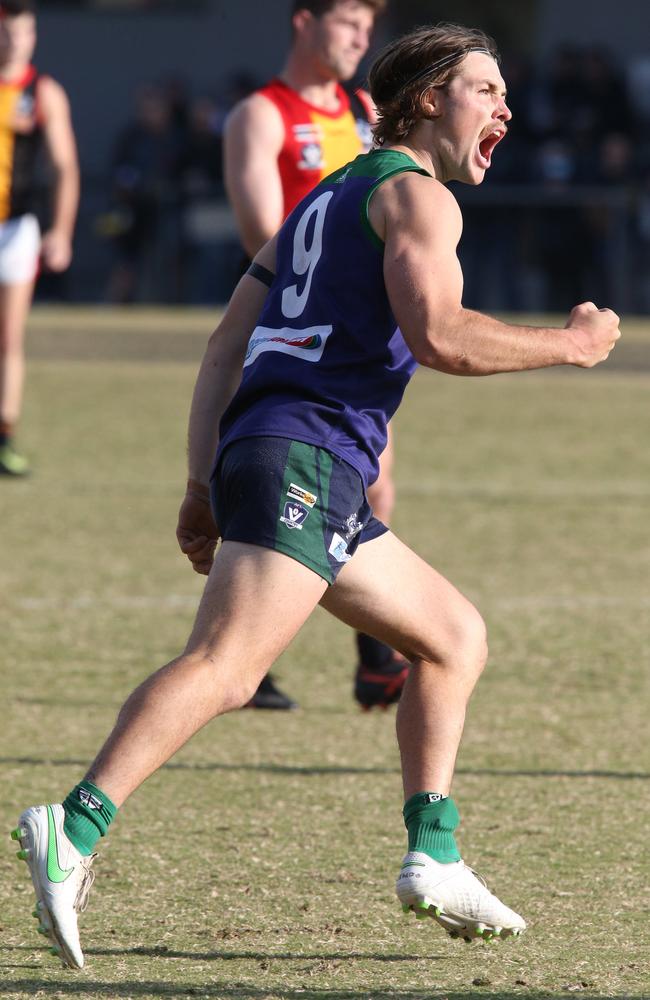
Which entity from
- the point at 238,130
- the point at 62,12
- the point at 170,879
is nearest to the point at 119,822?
the point at 170,879

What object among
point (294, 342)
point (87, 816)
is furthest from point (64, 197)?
point (87, 816)

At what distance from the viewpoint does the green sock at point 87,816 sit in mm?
3322

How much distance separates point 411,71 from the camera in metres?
3.63

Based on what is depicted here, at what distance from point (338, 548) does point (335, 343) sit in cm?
39

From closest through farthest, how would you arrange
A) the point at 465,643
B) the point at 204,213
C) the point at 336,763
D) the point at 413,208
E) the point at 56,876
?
the point at 56,876 → the point at 413,208 → the point at 465,643 → the point at 336,763 → the point at 204,213

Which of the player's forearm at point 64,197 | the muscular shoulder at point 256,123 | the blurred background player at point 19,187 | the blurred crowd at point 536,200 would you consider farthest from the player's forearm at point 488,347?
the blurred crowd at point 536,200

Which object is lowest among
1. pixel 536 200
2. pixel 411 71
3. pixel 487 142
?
pixel 536 200

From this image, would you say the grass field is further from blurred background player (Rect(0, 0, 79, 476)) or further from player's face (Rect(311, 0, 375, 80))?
player's face (Rect(311, 0, 375, 80))

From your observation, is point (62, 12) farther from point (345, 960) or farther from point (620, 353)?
point (345, 960)

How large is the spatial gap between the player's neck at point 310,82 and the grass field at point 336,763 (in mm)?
1922

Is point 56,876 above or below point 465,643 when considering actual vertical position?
below

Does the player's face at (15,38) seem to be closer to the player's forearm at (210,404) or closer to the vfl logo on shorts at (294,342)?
the player's forearm at (210,404)

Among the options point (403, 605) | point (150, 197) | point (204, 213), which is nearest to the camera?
point (403, 605)

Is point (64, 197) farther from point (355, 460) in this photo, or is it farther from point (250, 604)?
point (250, 604)
